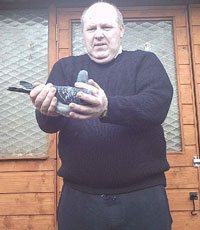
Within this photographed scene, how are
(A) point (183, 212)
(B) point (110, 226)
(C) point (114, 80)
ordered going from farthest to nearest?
(A) point (183, 212)
(C) point (114, 80)
(B) point (110, 226)

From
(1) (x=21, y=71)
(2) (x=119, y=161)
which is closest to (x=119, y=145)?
(2) (x=119, y=161)

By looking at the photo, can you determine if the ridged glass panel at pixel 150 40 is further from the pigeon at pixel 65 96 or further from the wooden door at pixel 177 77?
the pigeon at pixel 65 96

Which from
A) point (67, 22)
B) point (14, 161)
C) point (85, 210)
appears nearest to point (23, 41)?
point (67, 22)

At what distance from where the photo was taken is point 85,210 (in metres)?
1.06

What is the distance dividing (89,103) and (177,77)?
153 centimetres

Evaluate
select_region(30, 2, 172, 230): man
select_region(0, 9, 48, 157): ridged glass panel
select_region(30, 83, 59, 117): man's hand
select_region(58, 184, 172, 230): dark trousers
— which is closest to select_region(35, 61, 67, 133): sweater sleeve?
select_region(30, 2, 172, 230): man

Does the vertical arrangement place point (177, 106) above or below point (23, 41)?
below

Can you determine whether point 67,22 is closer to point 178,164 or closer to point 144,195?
point 178,164

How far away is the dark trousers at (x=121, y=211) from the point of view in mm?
1016

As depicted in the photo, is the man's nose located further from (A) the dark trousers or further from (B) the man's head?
(A) the dark trousers

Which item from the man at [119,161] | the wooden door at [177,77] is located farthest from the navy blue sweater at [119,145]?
the wooden door at [177,77]

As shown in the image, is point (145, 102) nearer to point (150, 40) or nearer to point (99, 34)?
point (99, 34)

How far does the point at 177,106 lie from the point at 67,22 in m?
1.05

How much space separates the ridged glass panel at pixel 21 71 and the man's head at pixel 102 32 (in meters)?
1.02
